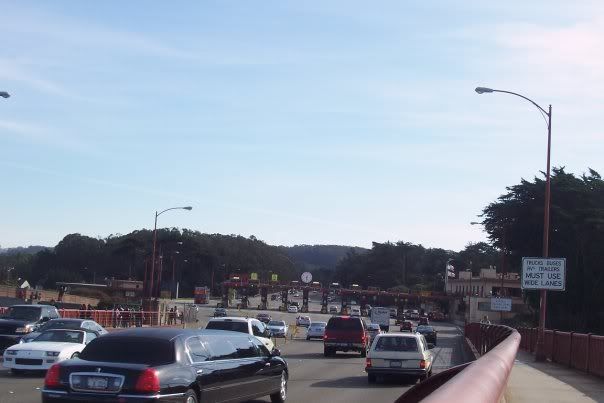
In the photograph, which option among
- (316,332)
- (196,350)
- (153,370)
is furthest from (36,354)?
(316,332)

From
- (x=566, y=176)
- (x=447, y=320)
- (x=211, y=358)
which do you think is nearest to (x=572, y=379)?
(x=211, y=358)

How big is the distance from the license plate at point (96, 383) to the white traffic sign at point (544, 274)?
24.1 m

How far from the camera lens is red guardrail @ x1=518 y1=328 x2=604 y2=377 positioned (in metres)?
24.5

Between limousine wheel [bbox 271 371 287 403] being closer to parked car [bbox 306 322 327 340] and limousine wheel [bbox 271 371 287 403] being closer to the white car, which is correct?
the white car

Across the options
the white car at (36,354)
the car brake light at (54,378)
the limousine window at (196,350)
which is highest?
the limousine window at (196,350)

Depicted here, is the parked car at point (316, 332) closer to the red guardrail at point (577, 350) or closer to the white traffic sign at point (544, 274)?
the red guardrail at point (577, 350)

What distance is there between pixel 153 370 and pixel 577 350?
63.3 ft

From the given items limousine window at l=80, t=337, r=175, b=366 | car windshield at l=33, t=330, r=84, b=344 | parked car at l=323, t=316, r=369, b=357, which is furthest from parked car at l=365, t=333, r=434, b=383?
parked car at l=323, t=316, r=369, b=357

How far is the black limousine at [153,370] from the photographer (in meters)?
12.1

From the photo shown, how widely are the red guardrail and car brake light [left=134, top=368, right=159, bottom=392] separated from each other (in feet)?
50.3

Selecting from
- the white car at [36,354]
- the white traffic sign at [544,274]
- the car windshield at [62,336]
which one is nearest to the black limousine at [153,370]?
the white car at [36,354]

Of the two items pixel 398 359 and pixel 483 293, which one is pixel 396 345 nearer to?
pixel 398 359

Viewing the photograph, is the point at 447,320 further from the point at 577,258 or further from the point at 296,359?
the point at 296,359

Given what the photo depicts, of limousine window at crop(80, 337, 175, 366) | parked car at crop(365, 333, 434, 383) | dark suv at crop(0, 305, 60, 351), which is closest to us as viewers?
limousine window at crop(80, 337, 175, 366)
